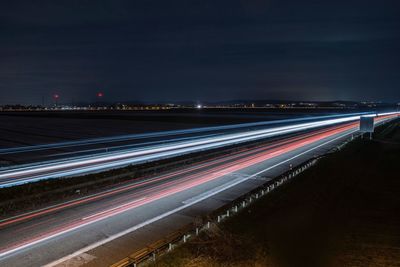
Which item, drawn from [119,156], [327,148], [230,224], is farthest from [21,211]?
[327,148]

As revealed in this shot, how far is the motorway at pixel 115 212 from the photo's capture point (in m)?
10.7

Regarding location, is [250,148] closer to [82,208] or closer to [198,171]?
[198,171]

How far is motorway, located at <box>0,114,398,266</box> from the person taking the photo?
10703mm

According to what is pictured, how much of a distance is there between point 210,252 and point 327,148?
29777 mm

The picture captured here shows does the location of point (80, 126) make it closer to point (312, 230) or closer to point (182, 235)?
point (182, 235)

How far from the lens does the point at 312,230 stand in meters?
12.8

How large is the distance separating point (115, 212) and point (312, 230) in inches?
322

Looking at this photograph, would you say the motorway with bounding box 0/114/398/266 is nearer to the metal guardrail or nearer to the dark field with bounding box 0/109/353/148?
the metal guardrail

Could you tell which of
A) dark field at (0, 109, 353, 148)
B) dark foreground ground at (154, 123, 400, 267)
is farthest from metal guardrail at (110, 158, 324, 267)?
dark field at (0, 109, 353, 148)

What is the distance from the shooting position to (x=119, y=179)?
2047 cm

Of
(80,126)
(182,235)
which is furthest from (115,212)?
(80,126)

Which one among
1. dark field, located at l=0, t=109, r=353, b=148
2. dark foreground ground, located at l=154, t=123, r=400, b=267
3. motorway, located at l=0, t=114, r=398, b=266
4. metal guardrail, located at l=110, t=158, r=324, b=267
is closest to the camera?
metal guardrail, located at l=110, t=158, r=324, b=267

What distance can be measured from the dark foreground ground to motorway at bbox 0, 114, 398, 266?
2191 millimetres

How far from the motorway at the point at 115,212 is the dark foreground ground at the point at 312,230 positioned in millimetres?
2191
